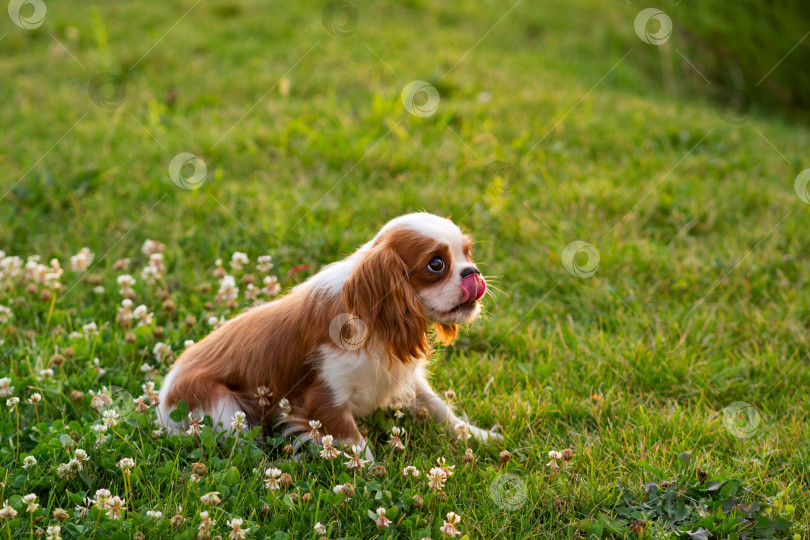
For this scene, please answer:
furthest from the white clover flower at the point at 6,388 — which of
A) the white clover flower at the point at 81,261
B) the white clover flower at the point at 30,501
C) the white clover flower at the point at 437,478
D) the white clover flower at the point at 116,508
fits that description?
the white clover flower at the point at 437,478

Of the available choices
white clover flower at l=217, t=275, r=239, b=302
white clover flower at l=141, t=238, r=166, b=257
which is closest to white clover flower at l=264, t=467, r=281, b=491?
white clover flower at l=217, t=275, r=239, b=302

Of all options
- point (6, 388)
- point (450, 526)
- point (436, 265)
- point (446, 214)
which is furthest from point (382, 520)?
point (446, 214)

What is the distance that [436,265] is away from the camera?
2.84 m

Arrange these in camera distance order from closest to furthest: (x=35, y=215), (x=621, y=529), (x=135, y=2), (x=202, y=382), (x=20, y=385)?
(x=621, y=529) → (x=202, y=382) → (x=20, y=385) → (x=35, y=215) → (x=135, y=2)

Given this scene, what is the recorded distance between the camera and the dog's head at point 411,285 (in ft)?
9.21

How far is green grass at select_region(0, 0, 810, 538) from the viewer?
9.46 feet

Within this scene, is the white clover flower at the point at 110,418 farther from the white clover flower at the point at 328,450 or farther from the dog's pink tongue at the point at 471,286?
the dog's pink tongue at the point at 471,286

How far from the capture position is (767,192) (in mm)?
5527

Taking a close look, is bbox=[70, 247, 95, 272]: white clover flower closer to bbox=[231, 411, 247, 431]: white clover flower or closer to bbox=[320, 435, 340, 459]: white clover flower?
bbox=[231, 411, 247, 431]: white clover flower

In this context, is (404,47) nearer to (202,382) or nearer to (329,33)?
(329,33)

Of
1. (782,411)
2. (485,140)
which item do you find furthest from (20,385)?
(485,140)

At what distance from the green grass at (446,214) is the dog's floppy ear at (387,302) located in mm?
505

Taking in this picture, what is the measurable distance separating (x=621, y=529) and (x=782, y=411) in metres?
1.34

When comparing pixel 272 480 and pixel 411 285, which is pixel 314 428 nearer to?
pixel 272 480
